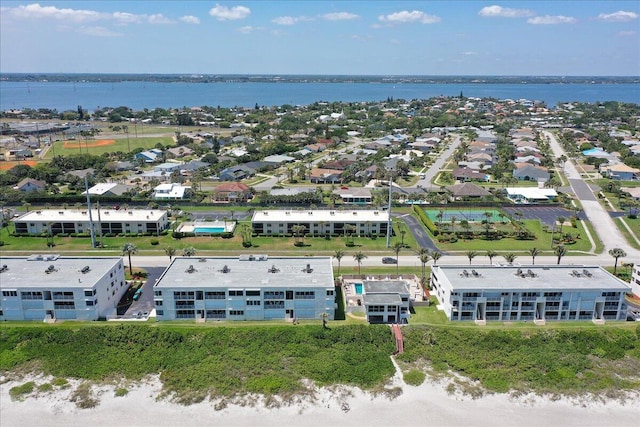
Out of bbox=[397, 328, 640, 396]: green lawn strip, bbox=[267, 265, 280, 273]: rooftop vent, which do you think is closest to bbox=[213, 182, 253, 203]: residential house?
bbox=[267, 265, 280, 273]: rooftop vent

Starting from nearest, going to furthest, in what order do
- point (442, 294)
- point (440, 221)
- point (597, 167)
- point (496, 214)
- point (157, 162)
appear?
point (442, 294) → point (440, 221) → point (496, 214) → point (597, 167) → point (157, 162)

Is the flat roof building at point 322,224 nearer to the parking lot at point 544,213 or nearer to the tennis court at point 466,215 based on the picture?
the tennis court at point 466,215

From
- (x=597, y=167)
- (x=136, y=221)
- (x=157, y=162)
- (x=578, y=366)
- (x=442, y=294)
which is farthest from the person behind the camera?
(x=157, y=162)

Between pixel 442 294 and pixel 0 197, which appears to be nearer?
pixel 442 294

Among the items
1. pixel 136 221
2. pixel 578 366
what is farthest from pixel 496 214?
pixel 136 221

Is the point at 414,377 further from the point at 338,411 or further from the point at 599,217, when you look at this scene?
the point at 599,217

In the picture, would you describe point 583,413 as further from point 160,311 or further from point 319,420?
point 160,311
